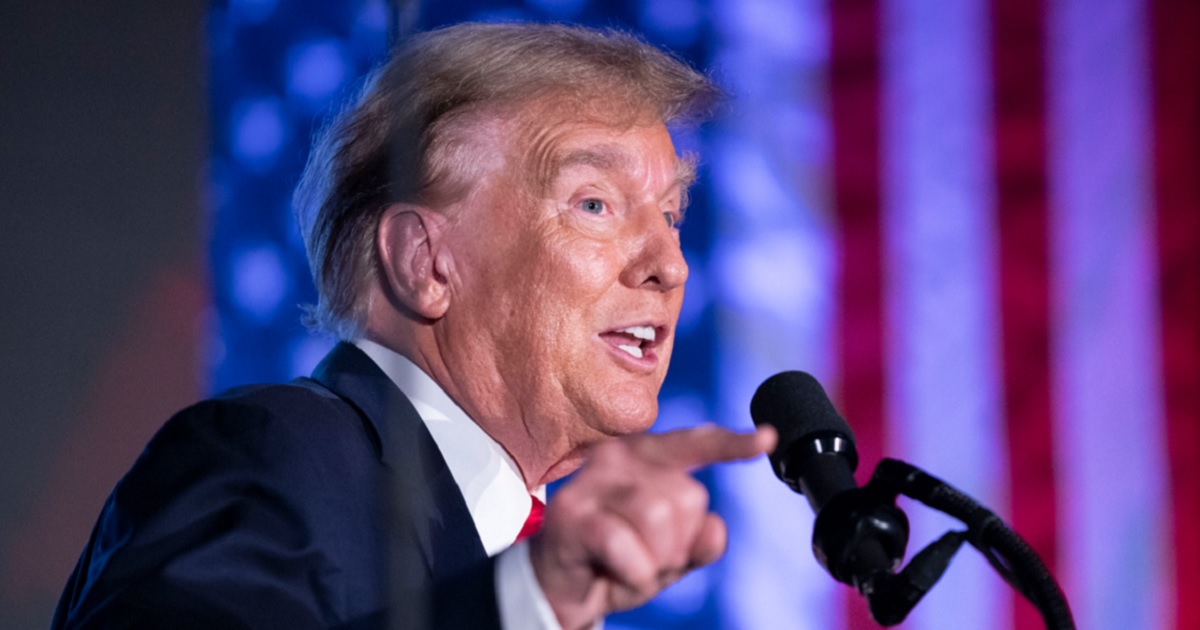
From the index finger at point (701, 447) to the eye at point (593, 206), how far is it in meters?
0.67

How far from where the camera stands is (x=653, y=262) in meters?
1.41

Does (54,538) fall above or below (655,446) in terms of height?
below

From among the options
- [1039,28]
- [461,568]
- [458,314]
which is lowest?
[461,568]

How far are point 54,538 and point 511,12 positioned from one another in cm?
138

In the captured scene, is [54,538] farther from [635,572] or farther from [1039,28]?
[1039,28]

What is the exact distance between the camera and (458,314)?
1.41m

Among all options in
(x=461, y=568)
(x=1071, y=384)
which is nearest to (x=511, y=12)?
(x=1071, y=384)

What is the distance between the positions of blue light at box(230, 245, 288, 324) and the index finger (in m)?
1.79

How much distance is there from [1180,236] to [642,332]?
A: 1.33 m

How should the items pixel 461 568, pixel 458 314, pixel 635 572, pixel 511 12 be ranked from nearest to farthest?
pixel 635 572, pixel 461 568, pixel 458 314, pixel 511 12

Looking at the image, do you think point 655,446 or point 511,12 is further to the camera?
point 511,12

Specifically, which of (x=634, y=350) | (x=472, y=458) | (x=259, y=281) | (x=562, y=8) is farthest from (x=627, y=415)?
(x=259, y=281)

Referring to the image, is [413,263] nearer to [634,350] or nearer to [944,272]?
[634,350]

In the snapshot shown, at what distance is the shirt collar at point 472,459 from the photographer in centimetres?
128
